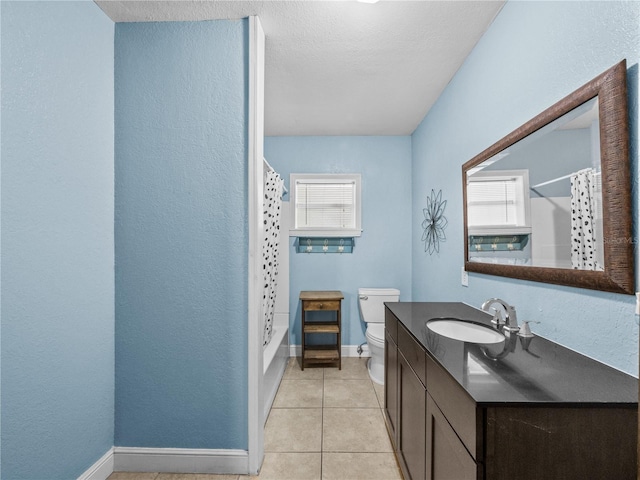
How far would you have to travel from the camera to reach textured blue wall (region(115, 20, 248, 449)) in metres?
1.59

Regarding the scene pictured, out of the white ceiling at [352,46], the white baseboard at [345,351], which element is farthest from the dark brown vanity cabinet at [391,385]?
the white ceiling at [352,46]

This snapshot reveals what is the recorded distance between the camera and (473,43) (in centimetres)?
177

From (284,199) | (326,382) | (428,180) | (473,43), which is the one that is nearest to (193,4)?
(473,43)

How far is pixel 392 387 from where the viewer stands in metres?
1.76

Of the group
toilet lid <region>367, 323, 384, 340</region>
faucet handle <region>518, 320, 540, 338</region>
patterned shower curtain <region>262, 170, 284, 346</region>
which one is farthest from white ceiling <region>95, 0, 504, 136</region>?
toilet lid <region>367, 323, 384, 340</region>

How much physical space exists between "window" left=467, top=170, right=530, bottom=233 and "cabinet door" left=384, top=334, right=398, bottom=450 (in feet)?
2.87

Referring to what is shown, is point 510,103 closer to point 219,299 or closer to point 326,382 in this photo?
point 219,299

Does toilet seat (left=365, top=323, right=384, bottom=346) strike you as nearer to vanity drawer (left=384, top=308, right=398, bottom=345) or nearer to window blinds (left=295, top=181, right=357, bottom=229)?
vanity drawer (left=384, top=308, right=398, bottom=345)

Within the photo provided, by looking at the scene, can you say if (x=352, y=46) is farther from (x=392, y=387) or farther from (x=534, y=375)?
(x=392, y=387)

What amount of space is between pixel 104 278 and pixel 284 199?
1970mm

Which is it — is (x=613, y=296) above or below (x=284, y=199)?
below

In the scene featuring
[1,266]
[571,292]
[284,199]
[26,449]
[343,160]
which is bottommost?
[26,449]

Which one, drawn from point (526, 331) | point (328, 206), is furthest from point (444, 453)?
point (328, 206)

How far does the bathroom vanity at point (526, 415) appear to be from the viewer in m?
0.72
